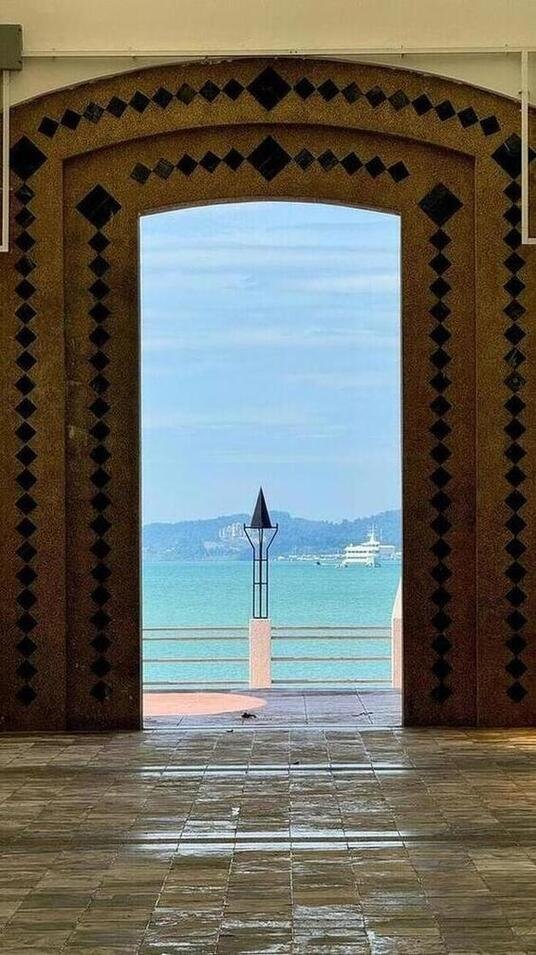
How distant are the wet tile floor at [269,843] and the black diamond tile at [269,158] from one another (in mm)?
3250

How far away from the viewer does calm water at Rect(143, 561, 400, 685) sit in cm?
4288

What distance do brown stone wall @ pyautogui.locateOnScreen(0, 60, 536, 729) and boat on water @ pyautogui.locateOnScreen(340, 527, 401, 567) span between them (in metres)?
39.7

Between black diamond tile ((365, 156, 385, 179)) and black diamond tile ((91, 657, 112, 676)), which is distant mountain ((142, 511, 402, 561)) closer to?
black diamond tile ((91, 657, 112, 676))

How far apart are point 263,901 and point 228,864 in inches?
19.1

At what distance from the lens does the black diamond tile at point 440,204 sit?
7762mm

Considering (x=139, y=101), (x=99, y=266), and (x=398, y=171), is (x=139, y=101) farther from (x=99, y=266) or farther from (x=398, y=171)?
(x=398, y=171)

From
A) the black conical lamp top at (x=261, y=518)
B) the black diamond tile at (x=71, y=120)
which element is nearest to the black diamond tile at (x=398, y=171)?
the black diamond tile at (x=71, y=120)

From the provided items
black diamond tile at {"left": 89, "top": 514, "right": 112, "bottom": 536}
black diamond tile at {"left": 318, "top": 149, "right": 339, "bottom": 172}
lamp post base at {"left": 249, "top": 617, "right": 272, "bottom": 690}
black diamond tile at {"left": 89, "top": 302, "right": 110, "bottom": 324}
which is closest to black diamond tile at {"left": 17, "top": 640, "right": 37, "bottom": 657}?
black diamond tile at {"left": 89, "top": 514, "right": 112, "bottom": 536}

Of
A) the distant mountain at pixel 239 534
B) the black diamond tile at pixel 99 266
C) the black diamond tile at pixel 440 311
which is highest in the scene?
the black diamond tile at pixel 99 266

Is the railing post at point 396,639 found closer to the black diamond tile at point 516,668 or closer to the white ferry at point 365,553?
the black diamond tile at point 516,668

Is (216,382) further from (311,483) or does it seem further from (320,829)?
(320,829)

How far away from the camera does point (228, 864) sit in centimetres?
478

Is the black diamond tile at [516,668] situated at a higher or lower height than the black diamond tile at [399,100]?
lower

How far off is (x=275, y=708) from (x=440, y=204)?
3.40 meters
